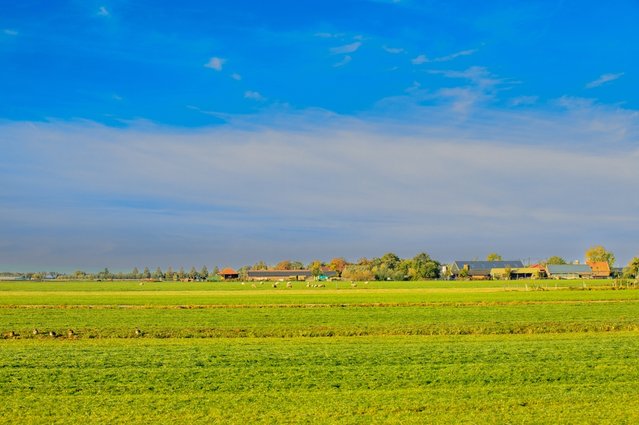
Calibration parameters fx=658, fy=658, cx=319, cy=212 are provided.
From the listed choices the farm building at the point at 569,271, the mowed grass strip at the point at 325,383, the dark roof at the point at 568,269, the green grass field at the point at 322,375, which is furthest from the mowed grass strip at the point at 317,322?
the dark roof at the point at 568,269

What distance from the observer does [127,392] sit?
15.6 m

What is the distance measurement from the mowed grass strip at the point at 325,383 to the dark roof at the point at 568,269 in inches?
7008

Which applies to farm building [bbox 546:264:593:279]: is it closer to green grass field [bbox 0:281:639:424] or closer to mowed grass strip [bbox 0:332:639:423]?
green grass field [bbox 0:281:639:424]

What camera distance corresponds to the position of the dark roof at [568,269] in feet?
628

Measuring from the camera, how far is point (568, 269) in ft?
633

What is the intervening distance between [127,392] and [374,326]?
19618 mm

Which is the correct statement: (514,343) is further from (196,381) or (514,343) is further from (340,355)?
(196,381)

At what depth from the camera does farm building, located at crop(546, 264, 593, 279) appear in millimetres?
190000

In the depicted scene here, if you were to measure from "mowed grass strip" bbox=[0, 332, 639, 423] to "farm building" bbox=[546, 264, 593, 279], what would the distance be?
17634 centimetres

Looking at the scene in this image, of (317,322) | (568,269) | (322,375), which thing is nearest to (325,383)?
(322,375)

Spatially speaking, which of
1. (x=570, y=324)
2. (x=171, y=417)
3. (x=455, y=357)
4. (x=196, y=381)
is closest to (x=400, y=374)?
(x=455, y=357)

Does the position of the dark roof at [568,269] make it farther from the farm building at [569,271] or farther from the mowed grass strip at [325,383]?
the mowed grass strip at [325,383]

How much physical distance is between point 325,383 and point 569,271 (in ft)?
622

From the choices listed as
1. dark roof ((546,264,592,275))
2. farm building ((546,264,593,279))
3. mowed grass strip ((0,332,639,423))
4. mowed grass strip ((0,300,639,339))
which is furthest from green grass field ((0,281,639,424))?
dark roof ((546,264,592,275))
